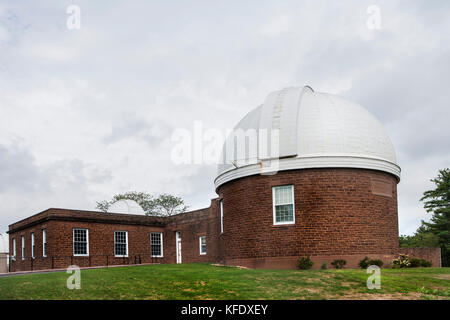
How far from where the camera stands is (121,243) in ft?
119

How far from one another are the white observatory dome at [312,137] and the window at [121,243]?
1393 cm

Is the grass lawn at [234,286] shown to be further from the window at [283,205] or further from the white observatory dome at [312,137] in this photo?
the white observatory dome at [312,137]

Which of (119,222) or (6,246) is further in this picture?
(6,246)

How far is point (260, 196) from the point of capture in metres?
22.9

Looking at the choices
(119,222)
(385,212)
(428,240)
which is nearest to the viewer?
(385,212)

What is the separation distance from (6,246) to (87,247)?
16.6 meters

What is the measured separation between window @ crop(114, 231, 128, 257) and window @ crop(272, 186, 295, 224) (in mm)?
16706

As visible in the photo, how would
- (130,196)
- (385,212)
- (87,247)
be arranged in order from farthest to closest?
(130,196)
(87,247)
(385,212)

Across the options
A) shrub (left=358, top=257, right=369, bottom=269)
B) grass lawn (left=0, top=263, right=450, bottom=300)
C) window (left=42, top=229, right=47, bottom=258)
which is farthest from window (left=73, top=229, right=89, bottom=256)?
shrub (left=358, top=257, right=369, bottom=269)

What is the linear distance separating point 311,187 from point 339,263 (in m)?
3.28

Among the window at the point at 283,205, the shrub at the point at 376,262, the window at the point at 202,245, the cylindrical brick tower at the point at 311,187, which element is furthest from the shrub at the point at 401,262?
the window at the point at 202,245

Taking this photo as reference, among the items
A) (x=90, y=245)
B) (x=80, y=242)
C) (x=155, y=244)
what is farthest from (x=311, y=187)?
(x=155, y=244)
